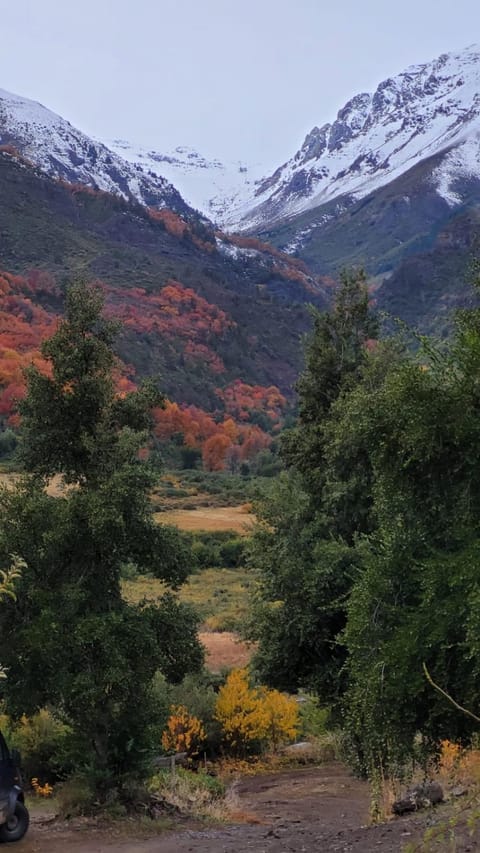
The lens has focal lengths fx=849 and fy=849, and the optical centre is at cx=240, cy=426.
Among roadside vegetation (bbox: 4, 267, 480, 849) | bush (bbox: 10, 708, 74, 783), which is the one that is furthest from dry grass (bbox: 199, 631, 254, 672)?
bush (bbox: 10, 708, 74, 783)

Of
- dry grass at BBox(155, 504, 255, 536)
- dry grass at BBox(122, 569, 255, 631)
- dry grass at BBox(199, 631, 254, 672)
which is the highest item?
dry grass at BBox(199, 631, 254, 672)

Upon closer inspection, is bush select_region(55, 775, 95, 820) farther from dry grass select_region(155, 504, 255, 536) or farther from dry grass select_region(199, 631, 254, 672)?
dry grass select_region(155, 504, 255, 536)

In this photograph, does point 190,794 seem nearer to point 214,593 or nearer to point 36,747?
point 36,747

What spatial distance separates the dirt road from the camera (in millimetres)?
9781

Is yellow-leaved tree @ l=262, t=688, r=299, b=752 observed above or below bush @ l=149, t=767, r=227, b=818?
below

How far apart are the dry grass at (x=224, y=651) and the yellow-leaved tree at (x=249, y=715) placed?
426 cm

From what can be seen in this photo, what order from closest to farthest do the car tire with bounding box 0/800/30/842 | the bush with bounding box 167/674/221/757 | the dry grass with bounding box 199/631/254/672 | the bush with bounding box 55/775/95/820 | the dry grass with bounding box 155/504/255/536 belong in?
the car tire with bounding box 0/800/30/842, the bush with bounding box 55/775/95/820, the bush with bounding box 167/674/221/757, the dry grass with bounding box 199/631/254/672, the dry grass with bounding box 155/504/255/536

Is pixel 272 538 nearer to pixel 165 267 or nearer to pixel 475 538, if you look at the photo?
pixel 475 538

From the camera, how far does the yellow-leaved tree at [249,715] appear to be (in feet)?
63.2

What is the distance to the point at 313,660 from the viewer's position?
17812mm

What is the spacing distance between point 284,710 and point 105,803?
8987mm

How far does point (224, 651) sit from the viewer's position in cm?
2944

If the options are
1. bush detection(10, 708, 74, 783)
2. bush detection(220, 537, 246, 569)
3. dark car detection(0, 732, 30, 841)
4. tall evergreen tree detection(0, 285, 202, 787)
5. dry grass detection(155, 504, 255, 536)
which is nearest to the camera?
dark car detection(0, 732, 30, 841)

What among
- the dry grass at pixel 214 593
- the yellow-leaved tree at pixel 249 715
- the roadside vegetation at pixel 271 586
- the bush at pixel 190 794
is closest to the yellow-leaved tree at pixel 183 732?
the roadside vegetation at pixel 271 586
